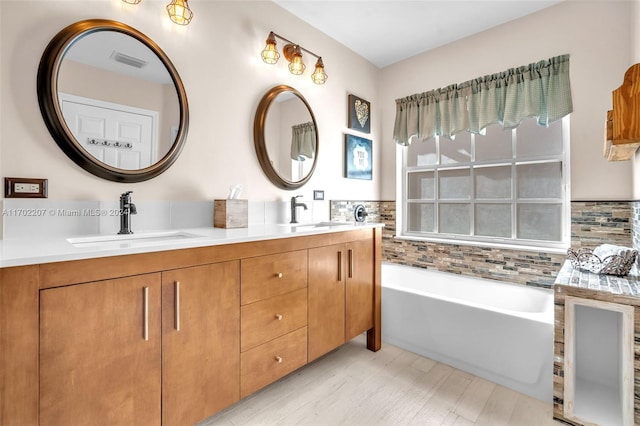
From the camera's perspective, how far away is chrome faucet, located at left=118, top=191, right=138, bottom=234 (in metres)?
1.47

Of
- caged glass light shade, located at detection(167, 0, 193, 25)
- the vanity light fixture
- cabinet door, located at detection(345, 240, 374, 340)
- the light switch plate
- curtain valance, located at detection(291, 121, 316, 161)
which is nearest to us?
the light switch plate

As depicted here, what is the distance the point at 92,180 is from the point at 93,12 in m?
0.83

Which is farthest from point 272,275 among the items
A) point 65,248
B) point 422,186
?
point 422,186

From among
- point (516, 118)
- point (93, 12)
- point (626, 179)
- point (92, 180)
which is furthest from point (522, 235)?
point (93, 12)

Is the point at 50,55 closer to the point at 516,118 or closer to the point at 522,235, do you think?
the point at 516,118

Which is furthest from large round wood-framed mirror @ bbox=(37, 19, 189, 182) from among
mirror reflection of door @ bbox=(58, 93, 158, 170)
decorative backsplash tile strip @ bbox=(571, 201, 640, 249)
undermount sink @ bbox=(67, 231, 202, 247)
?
decorative backsplash tile strip @ bbox=(571, 201, 640, 249)

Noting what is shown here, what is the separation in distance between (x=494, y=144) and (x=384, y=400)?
237 centimetres

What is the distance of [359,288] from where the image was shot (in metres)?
2.11

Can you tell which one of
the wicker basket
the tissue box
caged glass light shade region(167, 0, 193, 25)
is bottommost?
the wicker basket

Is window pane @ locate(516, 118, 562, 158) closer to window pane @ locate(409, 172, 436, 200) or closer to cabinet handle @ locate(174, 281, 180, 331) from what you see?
window pane @ locate(409, 172, 436, 200)

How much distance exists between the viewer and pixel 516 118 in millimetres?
2414

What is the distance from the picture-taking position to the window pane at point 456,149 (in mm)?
2909

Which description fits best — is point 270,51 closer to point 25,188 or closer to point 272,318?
point 25,188

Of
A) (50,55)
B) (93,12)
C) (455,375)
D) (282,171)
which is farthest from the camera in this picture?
(282,171)
